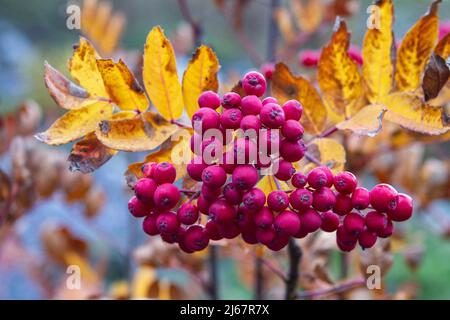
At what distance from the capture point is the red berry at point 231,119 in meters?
0.41

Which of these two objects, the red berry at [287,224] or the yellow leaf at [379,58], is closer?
the red berry at [287,224]

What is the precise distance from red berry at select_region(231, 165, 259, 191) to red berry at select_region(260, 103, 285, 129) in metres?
0.04

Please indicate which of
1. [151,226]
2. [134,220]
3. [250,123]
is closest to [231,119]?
[250,123]

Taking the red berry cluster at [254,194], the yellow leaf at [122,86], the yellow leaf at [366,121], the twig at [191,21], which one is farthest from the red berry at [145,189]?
the twig at [191,21]

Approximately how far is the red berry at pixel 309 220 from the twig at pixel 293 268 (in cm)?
10

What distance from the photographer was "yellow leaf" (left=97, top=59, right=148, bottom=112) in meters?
0.47

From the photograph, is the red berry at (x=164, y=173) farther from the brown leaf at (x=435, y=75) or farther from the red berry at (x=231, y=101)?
the brown leaf at (x=435, y=75)

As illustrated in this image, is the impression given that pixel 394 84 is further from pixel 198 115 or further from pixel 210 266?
pixel 210 266

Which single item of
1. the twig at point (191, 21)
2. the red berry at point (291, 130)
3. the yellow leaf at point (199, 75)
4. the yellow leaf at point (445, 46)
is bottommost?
the red berry at point (291, 130)

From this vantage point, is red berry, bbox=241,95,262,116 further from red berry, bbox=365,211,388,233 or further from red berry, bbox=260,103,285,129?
red berry, bbox=365,211,388,233

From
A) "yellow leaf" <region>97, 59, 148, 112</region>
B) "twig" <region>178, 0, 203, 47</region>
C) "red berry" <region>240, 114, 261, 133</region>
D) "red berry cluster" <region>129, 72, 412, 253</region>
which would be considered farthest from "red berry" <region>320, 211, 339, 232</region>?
"twig" <region>178, 0, 203, 47</region>

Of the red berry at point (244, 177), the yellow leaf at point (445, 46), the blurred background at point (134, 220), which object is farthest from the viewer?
the blurred background at point (134, 220)

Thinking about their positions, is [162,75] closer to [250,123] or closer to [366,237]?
[250,123]
